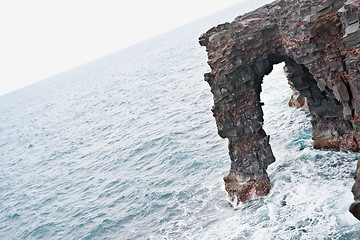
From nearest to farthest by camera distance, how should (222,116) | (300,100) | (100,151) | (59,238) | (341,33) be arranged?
1. (341,33)
2. (222,116)
3. (59,238)
4. (300,100)
5. (100,151)

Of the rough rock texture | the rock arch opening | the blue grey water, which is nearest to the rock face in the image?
the rock arch opening

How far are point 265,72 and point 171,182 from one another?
17.1 meters

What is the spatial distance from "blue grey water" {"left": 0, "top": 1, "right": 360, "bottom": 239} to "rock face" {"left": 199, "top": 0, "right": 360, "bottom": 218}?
7.37 ft

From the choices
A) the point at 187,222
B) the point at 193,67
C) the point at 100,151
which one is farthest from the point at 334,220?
the point at 193,67

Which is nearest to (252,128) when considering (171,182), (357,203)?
(357,203)

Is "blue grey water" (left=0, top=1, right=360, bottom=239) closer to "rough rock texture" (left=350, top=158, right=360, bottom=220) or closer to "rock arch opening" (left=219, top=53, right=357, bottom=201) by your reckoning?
"rock arch opening" (left=219, top=53, right=357, bottom=201)

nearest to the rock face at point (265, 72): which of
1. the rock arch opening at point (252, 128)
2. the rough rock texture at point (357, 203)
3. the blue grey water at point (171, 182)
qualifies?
the rock arch opening at point (252, 128)

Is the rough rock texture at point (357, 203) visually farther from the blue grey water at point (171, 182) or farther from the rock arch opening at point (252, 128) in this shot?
the rock arch opening at point (252, 128)

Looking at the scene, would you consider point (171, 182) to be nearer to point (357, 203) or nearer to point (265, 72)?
point (265, 72)

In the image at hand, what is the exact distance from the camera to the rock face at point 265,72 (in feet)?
67.2

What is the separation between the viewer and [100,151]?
5631 cm

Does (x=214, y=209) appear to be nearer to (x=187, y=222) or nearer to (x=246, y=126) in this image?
(x=187, y=222)

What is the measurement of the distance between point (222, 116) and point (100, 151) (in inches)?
1407

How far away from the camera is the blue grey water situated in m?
23.2
